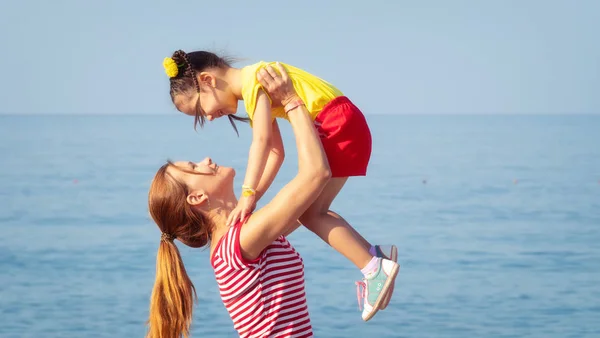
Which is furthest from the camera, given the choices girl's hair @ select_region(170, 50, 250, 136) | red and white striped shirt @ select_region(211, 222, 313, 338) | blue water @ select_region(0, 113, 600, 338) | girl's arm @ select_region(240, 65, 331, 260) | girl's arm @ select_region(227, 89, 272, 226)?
blue water @ select_region(0, 113, 600, 338)

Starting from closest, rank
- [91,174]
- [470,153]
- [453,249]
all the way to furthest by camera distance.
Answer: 1. [453,249]
2. [91,174]
3. [470,153]

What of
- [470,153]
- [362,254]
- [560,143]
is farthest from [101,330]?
[560,143]

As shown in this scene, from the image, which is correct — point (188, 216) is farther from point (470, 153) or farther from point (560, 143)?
point (560, 143)

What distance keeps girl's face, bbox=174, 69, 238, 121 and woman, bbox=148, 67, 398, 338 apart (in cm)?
18

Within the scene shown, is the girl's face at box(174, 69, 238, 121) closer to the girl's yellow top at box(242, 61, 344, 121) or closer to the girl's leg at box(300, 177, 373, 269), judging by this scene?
the girl's yellow top at box(242, 61, 344, 121)

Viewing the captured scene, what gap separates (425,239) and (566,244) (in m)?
1.92

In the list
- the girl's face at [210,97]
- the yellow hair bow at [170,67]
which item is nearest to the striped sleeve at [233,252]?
the girl's face at [210,97]

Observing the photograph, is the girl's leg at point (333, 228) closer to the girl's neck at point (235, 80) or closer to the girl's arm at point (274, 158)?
the girl's arm at point (274, 158)

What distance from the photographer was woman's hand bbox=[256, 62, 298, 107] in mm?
3102

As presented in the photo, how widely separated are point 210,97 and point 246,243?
1.75 ft

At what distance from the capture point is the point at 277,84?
3104 millimetres

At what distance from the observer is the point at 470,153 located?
35438 mm

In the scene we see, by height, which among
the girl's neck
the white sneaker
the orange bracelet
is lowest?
the white sneaker

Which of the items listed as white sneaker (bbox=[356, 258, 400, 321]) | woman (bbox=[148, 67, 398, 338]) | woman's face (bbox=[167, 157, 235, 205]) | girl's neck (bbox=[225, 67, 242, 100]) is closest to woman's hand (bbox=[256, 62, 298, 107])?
woman (bbox=[148, 67, 398, 338])
